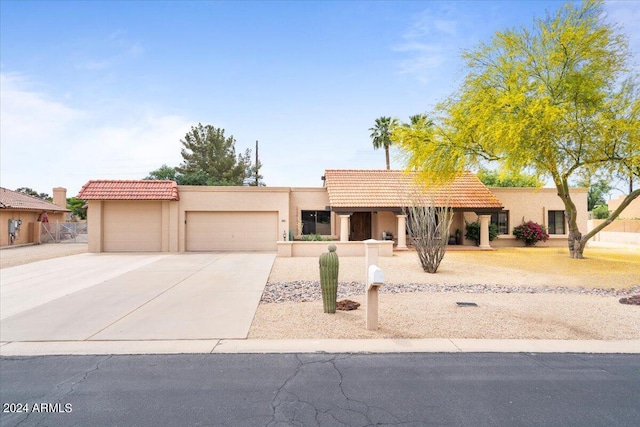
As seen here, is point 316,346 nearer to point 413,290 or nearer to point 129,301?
point 413,290

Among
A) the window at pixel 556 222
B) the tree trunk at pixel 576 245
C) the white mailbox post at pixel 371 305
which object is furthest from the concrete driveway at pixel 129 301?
the window at pixel 556 222

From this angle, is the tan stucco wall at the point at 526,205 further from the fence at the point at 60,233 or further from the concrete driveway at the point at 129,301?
the fence at the point at 60,233

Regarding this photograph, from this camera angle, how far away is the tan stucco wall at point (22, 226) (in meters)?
26.3

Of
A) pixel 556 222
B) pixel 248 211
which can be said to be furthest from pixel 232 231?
pixel 556 222

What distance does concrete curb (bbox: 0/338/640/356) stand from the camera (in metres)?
5.89

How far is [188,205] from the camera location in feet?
74.9

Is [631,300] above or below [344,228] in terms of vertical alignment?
below

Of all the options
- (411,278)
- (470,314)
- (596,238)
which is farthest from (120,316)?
(596,238)

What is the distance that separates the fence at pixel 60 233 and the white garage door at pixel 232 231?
1530cm

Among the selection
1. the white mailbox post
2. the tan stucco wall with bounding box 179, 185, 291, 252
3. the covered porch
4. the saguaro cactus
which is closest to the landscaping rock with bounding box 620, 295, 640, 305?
the white mailbox post

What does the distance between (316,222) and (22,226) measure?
22623mm

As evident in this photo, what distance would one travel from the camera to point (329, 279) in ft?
26.0

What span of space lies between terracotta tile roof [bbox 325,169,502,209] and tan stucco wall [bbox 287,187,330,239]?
96cm

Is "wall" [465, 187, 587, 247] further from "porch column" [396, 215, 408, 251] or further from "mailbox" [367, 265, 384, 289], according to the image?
"mailbox" [367, 265, 384, 289]
